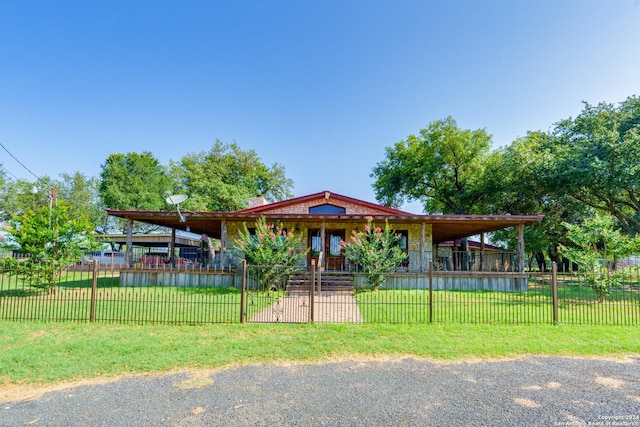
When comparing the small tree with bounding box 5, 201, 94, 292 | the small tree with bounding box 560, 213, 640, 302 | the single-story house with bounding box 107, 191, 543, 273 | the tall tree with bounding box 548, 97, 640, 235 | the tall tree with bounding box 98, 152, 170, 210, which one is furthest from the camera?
the tall tree with bounding box 98, 152, 170, 210

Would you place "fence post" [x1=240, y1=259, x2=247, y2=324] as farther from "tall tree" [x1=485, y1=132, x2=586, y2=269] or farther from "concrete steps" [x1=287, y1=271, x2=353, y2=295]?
"tall tree" [x1=485, y1=132, x2=586, y2=269]

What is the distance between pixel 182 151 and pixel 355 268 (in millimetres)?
31348

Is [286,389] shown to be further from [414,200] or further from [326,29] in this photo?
[414,200]

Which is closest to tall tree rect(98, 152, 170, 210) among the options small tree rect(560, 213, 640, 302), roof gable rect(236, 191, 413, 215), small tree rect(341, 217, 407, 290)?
roof gable rect(236, 191, 413, 215)

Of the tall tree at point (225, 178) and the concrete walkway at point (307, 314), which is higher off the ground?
the tall tree at point (225, 178)

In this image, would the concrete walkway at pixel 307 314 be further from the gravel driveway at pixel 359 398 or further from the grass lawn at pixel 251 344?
the gravel driveway at pixel 359 398

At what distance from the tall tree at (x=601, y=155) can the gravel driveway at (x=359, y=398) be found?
14761 millimetres

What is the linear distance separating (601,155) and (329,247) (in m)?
14.6

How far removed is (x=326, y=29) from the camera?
13.4 meters

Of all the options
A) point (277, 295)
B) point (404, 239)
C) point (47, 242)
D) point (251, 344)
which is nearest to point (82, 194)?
point (47, 242)

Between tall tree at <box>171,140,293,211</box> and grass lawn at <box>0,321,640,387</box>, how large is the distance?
26.4m

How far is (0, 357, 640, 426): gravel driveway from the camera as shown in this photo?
3486mm

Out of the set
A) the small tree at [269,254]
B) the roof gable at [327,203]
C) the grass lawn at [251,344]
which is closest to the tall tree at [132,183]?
the roof gable at [327,203]

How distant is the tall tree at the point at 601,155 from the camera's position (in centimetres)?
1556
